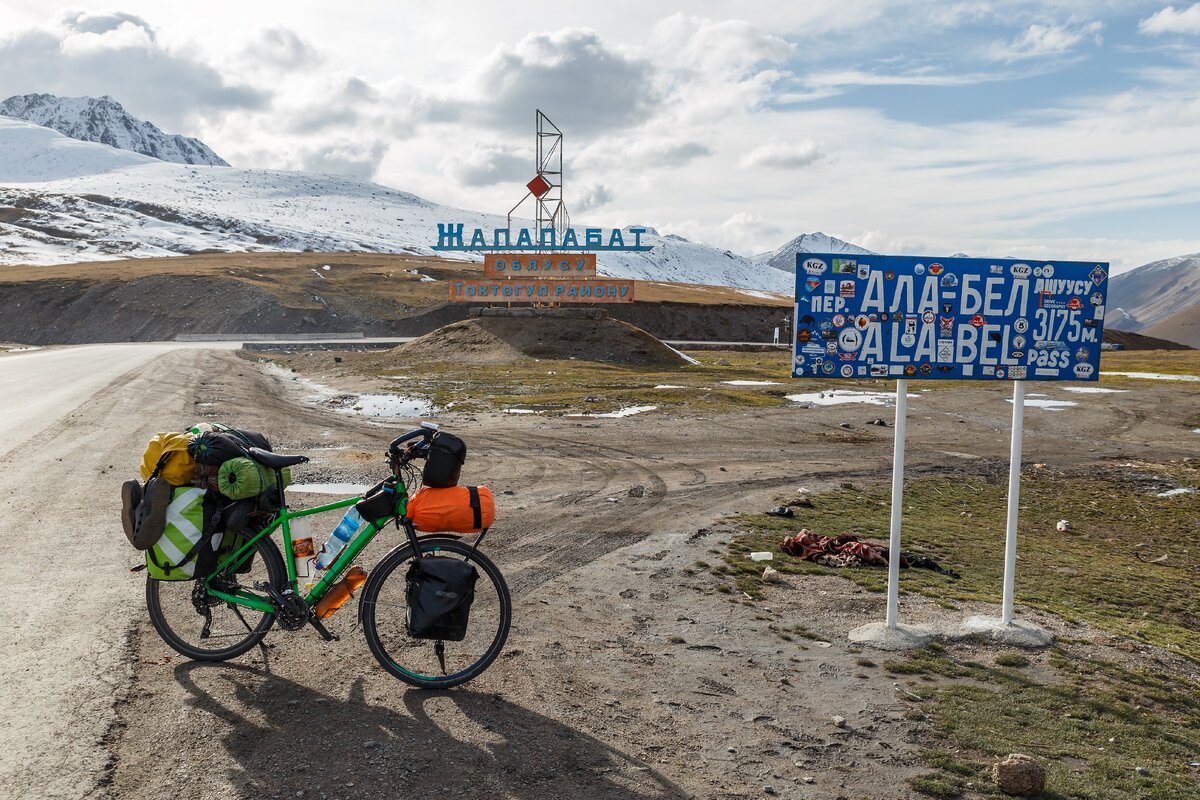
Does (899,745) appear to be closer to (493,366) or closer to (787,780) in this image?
(787,780)

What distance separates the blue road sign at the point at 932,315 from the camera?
25.0 ft

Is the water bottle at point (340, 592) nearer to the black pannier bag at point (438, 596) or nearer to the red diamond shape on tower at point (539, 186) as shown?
the black pannier bag at point (438, 596)

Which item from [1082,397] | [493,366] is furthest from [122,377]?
[1082,397]

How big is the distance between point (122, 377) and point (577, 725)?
3363cm

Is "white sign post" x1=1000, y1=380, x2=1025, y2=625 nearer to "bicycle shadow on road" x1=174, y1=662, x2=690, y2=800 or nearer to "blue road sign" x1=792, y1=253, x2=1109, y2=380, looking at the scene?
"blue road sign" x1=792, y1=253, x2=1109, y2=380

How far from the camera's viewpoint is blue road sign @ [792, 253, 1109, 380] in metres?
7.62

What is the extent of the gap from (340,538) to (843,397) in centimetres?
2904

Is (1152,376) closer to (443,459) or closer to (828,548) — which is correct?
(828,548)

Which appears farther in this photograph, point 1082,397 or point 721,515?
point 1082,397

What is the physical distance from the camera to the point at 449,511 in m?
5.79

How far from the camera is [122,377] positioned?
109 ft

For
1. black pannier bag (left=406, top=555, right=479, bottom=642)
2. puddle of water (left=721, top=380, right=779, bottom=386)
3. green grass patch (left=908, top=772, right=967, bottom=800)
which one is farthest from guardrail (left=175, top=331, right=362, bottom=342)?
green grass patch (left=908, top=772, right=967, bottom=800)

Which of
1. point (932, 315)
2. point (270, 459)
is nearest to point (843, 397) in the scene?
point (932, 315)

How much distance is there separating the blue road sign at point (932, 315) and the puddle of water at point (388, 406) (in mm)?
20174
